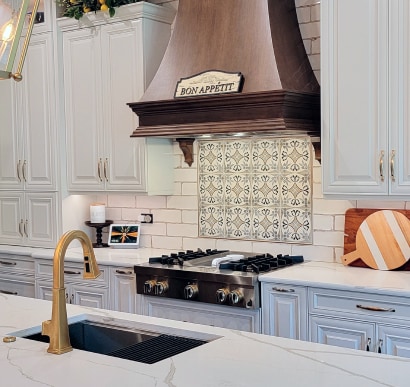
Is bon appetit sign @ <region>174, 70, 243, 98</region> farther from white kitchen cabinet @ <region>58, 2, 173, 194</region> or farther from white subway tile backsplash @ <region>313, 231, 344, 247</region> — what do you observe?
white subway tile backsplash @ <region>313, 231, 344, 247</region>

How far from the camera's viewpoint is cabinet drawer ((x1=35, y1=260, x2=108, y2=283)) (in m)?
4.55

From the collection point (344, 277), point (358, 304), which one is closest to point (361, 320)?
point (358, 304)

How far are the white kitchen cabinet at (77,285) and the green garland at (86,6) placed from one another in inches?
70.4

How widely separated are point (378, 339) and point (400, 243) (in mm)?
717

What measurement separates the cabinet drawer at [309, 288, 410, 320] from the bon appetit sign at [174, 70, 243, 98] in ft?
4.22

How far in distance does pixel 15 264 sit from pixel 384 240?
286 cm

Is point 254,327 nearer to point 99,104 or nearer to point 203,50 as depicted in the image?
point 203,50

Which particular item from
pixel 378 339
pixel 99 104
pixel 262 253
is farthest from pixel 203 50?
pixel 378 339

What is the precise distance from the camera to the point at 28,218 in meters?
5.32

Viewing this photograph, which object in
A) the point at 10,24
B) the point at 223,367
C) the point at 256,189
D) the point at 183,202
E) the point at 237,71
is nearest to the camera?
the point at 10,24

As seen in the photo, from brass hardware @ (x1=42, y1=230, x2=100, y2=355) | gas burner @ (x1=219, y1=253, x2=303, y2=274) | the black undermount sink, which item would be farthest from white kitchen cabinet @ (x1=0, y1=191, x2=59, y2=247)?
brass hardware @ (x1=42, y1=230, x2=100, y2=355)

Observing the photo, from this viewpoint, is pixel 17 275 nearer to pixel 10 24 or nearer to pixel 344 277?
pixel 344 277

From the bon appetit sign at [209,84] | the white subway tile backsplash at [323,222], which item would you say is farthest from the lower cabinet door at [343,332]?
the bon appetit sign at [209,84]

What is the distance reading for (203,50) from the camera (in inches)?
166
